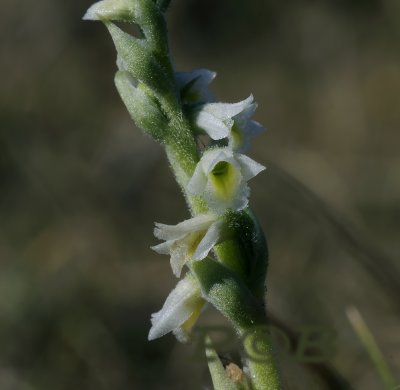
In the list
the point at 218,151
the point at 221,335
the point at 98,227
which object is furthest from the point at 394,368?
the point at 98,227

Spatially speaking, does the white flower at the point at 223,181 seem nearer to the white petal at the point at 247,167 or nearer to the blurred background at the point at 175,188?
the white petal at the point at 247,167

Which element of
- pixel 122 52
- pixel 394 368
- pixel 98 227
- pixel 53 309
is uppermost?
pixel 122 52

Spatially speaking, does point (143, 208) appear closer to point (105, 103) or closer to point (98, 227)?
point (98, 227)

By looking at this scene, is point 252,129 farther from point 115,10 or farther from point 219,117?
point 115,10

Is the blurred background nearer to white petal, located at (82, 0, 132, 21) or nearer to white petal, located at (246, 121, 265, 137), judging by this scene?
white petal, located at (246, 121, 265, 137)

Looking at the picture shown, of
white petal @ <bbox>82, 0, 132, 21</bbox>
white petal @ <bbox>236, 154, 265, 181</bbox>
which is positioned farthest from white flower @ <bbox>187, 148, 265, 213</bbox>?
white petal @ <bbox>82, 0, 132, 21</bbox>

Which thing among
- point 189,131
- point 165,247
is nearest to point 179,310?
point 165,247

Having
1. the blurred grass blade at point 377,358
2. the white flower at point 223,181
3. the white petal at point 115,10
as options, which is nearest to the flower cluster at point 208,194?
the white flower at point 223,181
